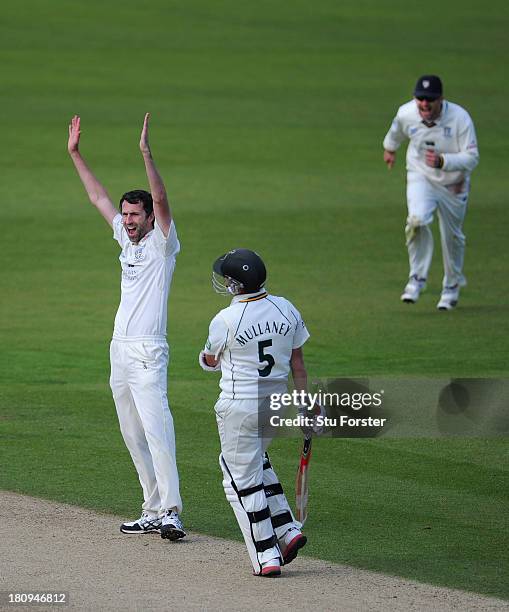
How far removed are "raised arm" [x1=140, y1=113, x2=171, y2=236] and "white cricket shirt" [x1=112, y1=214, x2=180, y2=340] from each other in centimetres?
5

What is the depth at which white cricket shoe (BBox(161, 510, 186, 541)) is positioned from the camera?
8.37 meters

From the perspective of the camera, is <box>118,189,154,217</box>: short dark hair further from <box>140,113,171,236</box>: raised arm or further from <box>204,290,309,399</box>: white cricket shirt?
<box>204,290,309,399</box>: white cricket shirt

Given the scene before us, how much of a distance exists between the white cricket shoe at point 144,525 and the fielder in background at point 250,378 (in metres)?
0.92

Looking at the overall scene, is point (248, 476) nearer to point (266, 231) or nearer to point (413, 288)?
point (413, 288)

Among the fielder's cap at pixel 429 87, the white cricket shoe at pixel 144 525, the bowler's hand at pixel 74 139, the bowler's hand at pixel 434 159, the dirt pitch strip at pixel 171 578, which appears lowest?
the dirt pitch strip at pixel 171 578

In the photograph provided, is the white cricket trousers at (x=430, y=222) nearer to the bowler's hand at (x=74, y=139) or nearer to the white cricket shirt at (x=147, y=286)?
the bowler's hand at (x=74, y=139)

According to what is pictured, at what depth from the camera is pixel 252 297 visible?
7.84 meters

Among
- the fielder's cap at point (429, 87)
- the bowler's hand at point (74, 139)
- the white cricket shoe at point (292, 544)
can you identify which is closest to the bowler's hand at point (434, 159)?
the fielder's cap at point (429, 87)

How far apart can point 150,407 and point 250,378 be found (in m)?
0.95

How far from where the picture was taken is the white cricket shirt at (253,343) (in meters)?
7.74

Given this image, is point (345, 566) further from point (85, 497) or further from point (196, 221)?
point (196, 221)

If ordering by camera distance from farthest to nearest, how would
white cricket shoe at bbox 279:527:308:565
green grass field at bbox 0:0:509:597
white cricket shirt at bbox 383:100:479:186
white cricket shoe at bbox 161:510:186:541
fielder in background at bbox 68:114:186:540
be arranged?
white cricket shirt at bbox 383:100:479:186, green grass field at bbox 0:0:509:597, fielder in background at bbox 68:114:186:540, white cricket shoe at bbox 161:510:186:541, white cricket shoe at bbox 279:527:308:565

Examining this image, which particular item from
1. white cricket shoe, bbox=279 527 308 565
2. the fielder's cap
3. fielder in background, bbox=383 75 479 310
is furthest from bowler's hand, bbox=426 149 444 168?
white cricket shoe, bbox=279 527 308 565

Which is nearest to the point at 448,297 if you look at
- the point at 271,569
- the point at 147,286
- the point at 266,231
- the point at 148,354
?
the point at 266,231
